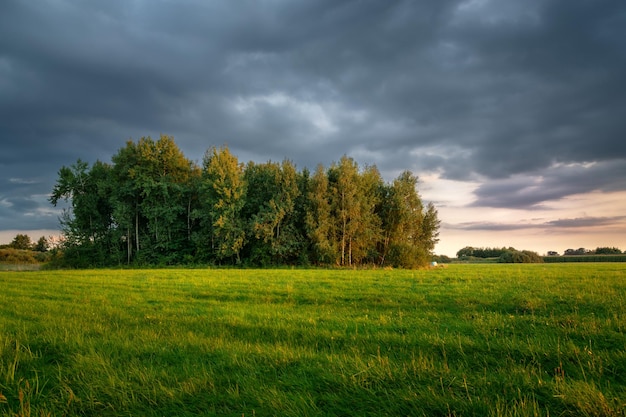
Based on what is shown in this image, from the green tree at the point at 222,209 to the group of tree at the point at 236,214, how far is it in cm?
16

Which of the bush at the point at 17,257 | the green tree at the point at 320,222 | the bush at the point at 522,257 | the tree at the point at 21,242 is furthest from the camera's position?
the tree at the point at 21,242

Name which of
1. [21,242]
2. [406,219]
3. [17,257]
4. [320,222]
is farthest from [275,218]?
[21,242]

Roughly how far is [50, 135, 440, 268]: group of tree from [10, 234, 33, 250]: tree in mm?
68850

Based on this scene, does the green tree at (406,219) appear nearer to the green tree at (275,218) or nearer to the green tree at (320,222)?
the green tree at (320,222)

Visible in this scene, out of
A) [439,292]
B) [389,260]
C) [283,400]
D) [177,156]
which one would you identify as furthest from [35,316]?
[177,156]

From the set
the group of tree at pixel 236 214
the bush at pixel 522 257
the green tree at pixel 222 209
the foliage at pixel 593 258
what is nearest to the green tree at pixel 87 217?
the group of tree at pixel 236 214

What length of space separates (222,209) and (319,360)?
150ft

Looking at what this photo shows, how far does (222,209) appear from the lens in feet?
164

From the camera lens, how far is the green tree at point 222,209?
49.4 meters

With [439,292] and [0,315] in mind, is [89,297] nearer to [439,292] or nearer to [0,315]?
[0,315]

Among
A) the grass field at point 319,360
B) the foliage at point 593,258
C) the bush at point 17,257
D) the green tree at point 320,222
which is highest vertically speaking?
the green tree at point 320,222

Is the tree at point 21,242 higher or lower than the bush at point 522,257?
higher

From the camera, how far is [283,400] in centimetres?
469

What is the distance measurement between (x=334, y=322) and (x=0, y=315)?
11.9 meters
